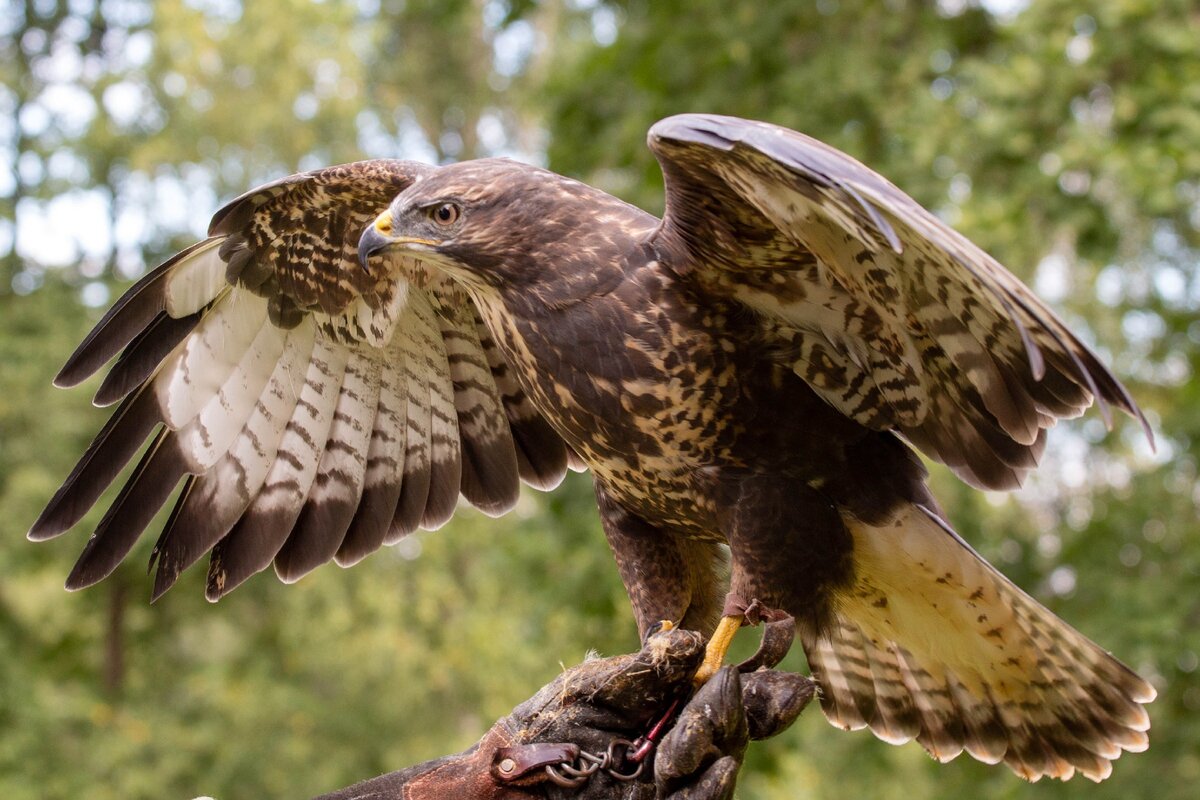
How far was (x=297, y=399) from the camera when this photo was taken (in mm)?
3848

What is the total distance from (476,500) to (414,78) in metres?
13.7

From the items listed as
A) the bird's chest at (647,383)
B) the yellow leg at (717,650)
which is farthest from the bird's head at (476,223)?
the yellow leg at (717,650)

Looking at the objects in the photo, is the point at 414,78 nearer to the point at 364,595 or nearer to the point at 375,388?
the point at 364,595

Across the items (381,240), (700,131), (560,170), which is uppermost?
(700,131)

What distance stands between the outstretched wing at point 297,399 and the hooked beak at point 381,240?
1.14ft

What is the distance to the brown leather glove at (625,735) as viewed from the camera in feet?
8.98

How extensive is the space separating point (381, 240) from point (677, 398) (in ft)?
2.63

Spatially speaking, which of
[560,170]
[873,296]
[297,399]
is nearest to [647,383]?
[873,296]

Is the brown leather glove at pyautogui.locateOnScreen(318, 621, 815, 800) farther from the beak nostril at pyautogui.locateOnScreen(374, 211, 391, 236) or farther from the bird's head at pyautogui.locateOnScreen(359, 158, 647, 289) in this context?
the beak nostril at pyautogui.locateOnScreen(374, 211, 391, 236)

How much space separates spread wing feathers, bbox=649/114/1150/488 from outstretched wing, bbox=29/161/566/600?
1.03 metres

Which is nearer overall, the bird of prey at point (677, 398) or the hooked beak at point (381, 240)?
the bird of prey at point (677, 398)

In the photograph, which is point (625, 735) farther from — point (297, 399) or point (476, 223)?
point (297, 399)

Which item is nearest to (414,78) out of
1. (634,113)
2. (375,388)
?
(634,113)

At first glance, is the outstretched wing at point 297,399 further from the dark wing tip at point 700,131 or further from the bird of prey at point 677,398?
the dark wing tip at point 700,131
